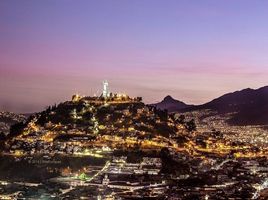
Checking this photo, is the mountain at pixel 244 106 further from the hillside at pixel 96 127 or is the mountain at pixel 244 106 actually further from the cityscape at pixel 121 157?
the hillside at pixel 96 127

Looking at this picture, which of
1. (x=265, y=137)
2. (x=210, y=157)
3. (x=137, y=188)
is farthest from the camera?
(x=265, y=137)

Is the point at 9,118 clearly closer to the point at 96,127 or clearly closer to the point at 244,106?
the point at 96,127

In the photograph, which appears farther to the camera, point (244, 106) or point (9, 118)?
point (244, 106)

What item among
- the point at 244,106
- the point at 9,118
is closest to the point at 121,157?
the point at 9,118

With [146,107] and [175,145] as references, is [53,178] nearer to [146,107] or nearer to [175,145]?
[175,145]

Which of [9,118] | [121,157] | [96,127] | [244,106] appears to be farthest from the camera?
[244,106]

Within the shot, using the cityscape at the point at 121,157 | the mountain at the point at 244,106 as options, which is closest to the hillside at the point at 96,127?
the cityscape at the point at 121,157

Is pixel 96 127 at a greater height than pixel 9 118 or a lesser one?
lesser

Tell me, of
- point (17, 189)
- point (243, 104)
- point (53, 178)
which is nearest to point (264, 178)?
point (53, 178)
